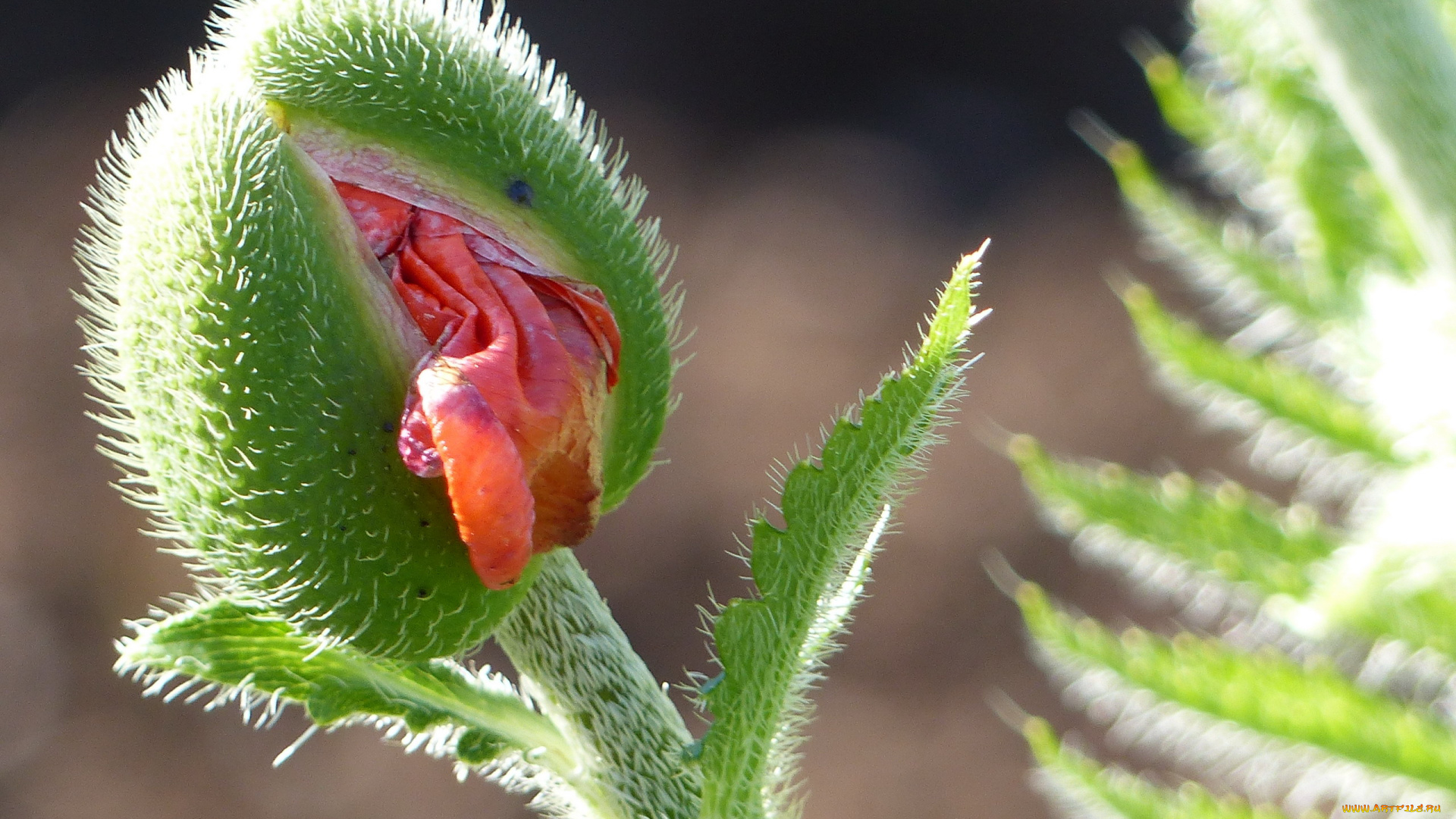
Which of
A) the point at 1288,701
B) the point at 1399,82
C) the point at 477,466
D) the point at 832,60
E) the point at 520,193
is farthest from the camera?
the point at 832,60

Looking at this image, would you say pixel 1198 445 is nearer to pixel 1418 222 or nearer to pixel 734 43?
pixel 734 43

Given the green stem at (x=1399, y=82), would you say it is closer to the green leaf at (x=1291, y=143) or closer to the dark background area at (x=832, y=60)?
the green leaf at (x=1291, y=143)

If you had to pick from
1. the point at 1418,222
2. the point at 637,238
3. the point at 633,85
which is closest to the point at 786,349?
the point at 633,85

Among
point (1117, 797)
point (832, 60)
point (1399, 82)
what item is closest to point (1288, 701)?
point (1117, 797)

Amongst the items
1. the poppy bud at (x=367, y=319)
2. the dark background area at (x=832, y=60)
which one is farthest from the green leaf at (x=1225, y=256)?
the dark background area at (x=832, y=60)

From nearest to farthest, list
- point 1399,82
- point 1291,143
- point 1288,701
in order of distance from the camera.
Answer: point 1399,82
point 1288,701
point 1291,143

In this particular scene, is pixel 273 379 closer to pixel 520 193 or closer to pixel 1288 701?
pixel 520 193

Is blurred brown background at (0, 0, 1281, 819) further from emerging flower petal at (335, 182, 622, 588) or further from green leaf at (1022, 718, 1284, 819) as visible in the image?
emerging flower petal at (335, 182, 622, 588)
